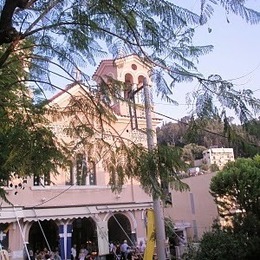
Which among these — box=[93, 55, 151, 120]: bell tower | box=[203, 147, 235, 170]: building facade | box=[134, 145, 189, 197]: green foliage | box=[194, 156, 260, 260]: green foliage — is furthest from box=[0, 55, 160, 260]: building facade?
box=[134, 145, 189, 197]: green foliage

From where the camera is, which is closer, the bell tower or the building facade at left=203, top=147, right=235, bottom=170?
the bell tower

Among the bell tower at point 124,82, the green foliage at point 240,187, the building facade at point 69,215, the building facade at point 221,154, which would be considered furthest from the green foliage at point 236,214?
the bell tower at point 124,82

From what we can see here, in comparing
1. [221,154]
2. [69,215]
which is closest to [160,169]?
[69,215]

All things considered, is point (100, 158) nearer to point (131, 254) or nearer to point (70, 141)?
point (70, 141)

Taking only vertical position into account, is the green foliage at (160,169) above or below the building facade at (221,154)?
below

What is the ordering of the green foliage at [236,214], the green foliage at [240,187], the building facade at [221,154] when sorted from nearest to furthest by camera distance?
the building facade at [221,154]
the green foliage at [236,214]
the green foliage at [240,187]

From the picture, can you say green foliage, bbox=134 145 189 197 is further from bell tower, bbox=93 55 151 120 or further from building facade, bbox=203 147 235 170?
bell tower, bbox=93 55 151 120

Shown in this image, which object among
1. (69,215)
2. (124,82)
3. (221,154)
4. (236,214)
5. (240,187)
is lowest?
(236,214)

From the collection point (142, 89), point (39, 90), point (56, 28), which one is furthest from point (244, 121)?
point (39, 90)

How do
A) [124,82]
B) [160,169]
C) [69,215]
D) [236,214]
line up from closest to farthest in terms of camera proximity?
[160,169]
[124,82]
[236,214]
[69,215]

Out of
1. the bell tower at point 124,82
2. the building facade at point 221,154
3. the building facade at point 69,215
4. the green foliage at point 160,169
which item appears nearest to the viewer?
the green foliage at point 160,169

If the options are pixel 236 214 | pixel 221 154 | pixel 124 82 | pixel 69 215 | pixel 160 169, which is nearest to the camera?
pixel 160 169

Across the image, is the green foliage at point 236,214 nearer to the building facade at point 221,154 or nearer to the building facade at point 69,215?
the building facade at point 221,154

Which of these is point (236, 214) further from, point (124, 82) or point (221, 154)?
point (124, 82)
